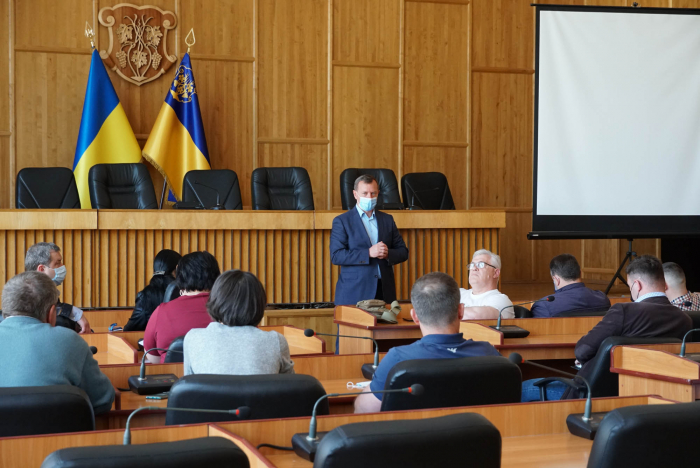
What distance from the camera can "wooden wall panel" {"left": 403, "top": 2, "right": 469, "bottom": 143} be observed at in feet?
28.0

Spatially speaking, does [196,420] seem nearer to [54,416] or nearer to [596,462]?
[54,416]

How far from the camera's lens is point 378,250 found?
4.67 metres

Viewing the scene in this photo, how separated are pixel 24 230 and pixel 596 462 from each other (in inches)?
188

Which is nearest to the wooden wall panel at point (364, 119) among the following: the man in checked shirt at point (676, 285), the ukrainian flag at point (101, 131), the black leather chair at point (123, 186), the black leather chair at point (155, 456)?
the ukrainian flag at point (101, 131)

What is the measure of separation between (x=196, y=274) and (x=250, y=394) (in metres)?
1.43

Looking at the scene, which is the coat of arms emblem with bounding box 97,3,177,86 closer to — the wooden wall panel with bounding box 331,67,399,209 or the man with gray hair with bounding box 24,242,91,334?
the wooden wall panel with bounding box 331,67,399,209

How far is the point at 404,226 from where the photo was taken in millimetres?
5957

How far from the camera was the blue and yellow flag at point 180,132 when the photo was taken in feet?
24.6

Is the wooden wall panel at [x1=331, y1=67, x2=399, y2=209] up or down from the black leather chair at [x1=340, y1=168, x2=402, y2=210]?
up

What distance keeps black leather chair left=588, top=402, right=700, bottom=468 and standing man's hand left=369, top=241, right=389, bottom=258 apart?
3.13 m

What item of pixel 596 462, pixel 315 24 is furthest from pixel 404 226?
pixel 596 462

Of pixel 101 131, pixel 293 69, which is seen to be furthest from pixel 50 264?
pixel 293 69

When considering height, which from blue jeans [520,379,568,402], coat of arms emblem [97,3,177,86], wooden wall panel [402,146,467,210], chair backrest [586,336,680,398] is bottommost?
blue jeans [520,379,568,402]

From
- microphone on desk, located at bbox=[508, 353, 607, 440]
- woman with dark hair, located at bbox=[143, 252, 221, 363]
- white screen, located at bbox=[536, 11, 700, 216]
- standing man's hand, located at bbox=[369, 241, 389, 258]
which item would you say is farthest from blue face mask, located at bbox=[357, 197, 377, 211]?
microphone on desk, located at bbox=[508, 353, 607, 440]
